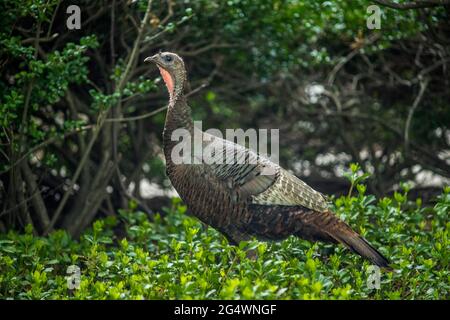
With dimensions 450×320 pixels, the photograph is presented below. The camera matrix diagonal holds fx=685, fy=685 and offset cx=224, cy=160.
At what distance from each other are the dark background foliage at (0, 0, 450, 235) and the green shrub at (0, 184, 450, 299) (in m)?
0.87

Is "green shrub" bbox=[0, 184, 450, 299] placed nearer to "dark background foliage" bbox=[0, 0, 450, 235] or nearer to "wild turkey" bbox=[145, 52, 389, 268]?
"wild turkey" bbox=[145, 52, 389, 268]

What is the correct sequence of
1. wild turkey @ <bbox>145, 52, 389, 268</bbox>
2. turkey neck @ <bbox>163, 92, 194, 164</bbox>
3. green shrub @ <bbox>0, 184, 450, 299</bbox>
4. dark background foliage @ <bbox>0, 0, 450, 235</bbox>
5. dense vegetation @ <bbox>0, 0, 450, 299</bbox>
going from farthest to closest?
dark background foliage @ <bbox>0, 0, 450, 235</bbox> < turkey neck @ <bbox>163, 92, 194, 164</bbox> < wild turkey @ <bbox>145, 52, 389, 268</bbox> < dense vegetation @ <bbox>0, 0, 450, 299</bbox> < green shrub @ <bbox>0, 184, 450, 299</bbox>

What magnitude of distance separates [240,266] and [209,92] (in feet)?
12.1

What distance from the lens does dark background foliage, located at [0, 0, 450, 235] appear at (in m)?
5.41

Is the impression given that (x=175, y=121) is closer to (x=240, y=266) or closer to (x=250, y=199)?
(x=250, y=199)

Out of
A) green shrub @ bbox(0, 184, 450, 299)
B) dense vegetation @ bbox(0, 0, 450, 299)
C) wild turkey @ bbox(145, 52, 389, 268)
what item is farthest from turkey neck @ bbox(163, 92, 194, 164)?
green shrub @ bbox(0, 184, 450, 299)

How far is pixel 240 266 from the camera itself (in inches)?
167

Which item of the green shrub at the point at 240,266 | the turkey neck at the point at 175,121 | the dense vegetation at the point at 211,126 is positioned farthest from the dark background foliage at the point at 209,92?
the green shrub at the point at 240,266

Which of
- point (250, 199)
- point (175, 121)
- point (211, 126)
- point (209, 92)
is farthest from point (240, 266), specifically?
point (211, 126)

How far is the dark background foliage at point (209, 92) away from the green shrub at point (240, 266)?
0.87m

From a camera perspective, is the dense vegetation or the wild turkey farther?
the wild turkey

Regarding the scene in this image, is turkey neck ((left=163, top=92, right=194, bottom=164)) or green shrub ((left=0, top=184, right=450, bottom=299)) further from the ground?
turkey neck ((left=163, top=92, right=194, bottom=164))

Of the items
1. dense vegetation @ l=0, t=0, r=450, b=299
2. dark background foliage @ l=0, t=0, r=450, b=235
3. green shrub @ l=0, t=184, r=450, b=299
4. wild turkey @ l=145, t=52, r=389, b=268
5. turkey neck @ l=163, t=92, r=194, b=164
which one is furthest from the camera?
dark background foliage @ l=0, t=0, r=450, b=235
